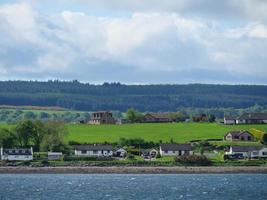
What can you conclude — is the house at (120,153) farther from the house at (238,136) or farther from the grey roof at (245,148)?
the house at (238,136)

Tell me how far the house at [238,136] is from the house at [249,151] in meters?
15.9

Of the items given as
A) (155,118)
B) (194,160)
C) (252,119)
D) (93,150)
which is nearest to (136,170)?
(194,160)

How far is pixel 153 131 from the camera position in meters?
161

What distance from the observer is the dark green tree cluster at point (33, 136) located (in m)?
137

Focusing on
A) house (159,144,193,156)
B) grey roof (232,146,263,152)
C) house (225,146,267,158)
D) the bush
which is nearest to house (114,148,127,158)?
house (159,144,193,156)

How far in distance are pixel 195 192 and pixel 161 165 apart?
3457 centimetres

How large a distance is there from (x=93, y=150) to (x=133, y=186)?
135ft

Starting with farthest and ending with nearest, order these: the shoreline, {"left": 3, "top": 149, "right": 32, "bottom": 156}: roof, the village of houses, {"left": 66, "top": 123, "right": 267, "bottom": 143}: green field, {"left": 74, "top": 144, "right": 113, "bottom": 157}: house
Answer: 1. {"left": 66, "top": 123, "right": 267, "bottom": 143}: green field
2. {"left": 74, "top": 144, "right": 113, "bottom": 157}: house
3. the village of houses
4. {"left": 3, "top": 149, "right": 32, "bottom": 156}: roof
5. the shoreline

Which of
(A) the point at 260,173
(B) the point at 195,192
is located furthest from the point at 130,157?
(B) the point at 195,192

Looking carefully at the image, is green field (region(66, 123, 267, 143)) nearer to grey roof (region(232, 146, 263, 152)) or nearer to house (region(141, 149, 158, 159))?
house (region(141, 149, 158, 159))

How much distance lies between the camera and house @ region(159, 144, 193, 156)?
136m

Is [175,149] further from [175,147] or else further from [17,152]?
[17,152]

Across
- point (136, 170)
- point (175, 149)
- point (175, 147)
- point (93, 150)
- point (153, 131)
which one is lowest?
point (136, 170)

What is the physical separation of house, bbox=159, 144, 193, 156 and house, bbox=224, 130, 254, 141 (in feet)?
53.7
